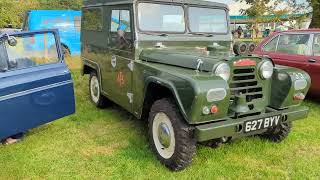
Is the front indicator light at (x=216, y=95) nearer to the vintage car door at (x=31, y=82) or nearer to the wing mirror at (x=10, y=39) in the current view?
the vintage car door at (x=31, y=82)

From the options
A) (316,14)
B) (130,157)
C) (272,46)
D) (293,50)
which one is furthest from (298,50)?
(316,14)

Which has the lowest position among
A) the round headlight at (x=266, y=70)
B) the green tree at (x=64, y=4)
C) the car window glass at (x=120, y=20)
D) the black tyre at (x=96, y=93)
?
the black tyre at (x=96, y=93)

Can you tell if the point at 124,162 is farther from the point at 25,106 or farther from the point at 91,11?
the point at 91,11

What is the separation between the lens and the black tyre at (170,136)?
3984 mm

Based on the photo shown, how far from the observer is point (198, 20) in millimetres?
5500

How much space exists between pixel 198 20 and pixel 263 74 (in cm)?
155

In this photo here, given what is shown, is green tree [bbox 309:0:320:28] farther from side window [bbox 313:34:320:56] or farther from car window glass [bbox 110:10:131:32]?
car window glass [bbox 110:10:131:32]

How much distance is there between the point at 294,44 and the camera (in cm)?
736

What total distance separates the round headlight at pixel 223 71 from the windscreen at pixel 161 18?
1.46 metres

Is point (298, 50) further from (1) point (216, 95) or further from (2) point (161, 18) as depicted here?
(1) point (216, 95)

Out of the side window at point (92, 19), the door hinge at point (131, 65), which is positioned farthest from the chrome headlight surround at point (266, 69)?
the side window at point (92, 19)

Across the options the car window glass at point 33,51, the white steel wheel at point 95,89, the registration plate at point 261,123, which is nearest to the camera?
the registration plate at point 261,123

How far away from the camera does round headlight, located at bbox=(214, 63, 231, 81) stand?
159 inches

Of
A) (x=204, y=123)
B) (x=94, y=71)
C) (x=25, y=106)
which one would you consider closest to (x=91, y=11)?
(x=94, y=71)
